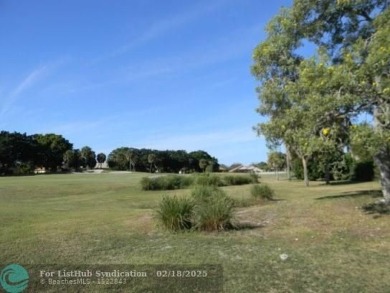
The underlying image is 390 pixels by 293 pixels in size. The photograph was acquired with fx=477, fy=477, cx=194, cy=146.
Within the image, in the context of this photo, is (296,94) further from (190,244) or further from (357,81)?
(190,244)

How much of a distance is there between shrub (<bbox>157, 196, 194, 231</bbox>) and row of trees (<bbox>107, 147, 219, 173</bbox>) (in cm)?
10147

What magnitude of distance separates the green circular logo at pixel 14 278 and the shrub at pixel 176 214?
3.87 meters

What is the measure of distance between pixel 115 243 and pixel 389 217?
701 cm

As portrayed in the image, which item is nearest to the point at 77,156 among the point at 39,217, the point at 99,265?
the point at 39,217

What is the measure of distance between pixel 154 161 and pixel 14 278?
352ft

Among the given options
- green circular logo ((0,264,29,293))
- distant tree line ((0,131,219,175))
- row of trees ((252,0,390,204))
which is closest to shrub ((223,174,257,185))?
row of trees ((252,0,390,204))

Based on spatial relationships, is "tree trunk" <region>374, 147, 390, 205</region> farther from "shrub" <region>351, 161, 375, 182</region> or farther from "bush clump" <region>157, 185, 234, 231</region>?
"shrub" <region>351, 161, 375, 182</region>

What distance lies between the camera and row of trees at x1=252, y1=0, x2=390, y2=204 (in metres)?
10.9

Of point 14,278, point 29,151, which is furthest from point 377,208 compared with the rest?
point 29,151

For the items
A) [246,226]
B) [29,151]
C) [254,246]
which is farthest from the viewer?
[29,151]

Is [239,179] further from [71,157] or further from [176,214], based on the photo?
[71,157]

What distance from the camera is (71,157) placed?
358 ft

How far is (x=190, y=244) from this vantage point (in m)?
9.77

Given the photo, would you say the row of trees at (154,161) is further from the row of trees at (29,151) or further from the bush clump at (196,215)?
the bush clump at (196,215)
